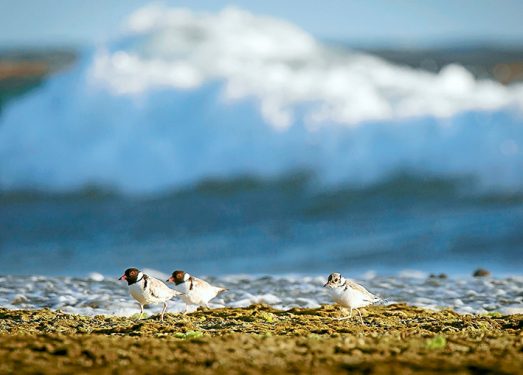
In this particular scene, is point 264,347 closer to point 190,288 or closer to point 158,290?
point 158,290

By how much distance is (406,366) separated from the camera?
815cm

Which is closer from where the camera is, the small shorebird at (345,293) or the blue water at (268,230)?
the small shorebird at (345,293)

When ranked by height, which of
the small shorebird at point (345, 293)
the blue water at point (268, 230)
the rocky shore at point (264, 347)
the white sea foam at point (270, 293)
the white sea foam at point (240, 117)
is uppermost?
the white sea foam at point (240, 117)

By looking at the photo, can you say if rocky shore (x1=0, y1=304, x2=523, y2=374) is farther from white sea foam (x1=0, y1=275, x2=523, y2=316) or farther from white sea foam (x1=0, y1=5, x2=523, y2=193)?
white sea foam (x1=0, y1=5, x2=523, y2=193)

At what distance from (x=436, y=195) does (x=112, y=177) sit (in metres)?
11.9

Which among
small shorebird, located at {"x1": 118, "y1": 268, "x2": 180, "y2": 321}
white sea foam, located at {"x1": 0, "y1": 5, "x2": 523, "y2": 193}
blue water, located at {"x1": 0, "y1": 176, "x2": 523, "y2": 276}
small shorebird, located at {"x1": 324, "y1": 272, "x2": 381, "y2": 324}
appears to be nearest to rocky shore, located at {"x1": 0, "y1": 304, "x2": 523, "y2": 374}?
small shorebird, located at {"x1": 324, "y1": 272, "x2": 381, "y2": 324}

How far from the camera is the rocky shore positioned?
8.18m

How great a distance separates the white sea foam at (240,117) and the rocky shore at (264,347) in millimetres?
23579

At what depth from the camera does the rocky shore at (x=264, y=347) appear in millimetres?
8180

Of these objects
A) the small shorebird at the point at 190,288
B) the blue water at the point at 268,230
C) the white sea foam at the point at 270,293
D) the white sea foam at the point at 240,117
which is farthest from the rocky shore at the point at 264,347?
the white sea foam at the point at 240,117

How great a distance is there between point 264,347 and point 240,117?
29.3m

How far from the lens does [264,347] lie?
892 centimetres

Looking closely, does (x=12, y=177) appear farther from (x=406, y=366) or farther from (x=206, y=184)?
(x=406, y=366)

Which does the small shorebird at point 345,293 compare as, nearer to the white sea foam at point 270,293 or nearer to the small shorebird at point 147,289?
the small shorebird at point 147,289
